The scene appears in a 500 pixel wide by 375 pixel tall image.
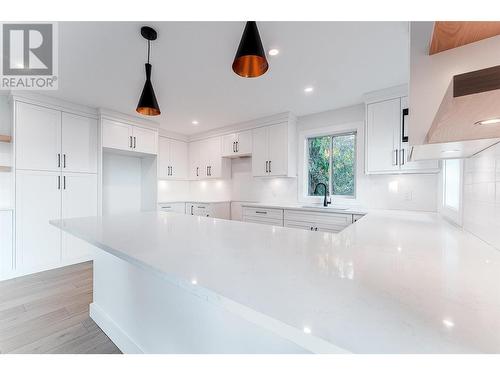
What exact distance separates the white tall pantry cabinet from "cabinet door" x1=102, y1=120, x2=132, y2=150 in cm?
17

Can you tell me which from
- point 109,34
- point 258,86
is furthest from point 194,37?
point 258,86

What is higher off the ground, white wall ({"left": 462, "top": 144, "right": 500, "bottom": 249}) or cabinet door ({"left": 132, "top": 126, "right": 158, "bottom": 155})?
cabinet door ({"left": 132, "top": 126, "right": 158, "bottom": 155})

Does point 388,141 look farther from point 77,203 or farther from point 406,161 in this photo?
point 77,203

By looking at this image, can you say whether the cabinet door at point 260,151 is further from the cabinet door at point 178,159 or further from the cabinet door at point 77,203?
the cabinet door at point 77,203

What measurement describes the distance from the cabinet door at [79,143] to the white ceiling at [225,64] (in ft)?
1.10

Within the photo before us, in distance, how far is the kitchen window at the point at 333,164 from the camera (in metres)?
3.30

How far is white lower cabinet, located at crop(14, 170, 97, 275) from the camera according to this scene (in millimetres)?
2863

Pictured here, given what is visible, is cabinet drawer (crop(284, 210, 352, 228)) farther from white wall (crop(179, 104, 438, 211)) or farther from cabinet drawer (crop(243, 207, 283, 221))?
white wall (crop(179, 104, 438, 211))

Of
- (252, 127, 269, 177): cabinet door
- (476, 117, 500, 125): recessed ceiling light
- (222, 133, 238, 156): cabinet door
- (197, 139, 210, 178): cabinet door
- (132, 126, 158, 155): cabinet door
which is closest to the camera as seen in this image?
(476, 117, 500, 125): recessed ceiling light

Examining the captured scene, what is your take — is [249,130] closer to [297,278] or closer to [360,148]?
[360,148]

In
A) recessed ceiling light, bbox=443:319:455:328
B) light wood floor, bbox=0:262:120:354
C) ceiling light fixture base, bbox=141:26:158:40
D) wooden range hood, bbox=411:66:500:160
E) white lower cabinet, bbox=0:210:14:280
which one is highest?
ceiling light fixture base, bbox=141:26:158:40

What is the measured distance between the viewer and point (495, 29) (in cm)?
57

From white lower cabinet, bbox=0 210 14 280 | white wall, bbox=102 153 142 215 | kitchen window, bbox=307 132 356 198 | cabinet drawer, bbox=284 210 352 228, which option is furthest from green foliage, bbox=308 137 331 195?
white lower cabinet, bbox=0 210 14 280

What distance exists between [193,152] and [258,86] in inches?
107
